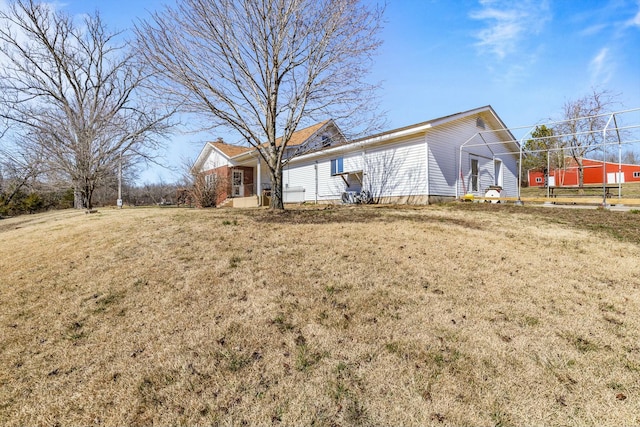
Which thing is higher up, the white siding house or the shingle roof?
the shingle roof

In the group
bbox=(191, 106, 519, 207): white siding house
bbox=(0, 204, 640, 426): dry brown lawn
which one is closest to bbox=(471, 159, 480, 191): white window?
bbox=(191, 106, 519, 207): white siding house

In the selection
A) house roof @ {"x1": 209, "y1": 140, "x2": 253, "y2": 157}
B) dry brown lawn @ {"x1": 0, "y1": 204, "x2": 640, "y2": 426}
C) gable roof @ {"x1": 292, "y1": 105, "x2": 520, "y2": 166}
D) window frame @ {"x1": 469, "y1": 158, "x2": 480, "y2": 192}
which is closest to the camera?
dry brown lawn @ {"x1": 0, "y1": 204, "x2": 640, "y2": 426}

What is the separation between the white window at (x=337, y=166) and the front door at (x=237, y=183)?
844cm

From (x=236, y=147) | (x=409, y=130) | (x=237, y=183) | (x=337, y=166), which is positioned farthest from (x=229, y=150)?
(x=409, y=130)

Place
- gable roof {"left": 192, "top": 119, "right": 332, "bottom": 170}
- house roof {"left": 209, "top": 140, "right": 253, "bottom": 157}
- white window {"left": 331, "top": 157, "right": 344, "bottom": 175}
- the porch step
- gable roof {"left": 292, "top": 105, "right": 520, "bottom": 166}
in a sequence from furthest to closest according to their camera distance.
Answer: house roof {"left": 209, "top": 140, "right": 253, "bottom": 157} < the porch step < gable roof {"left": 192, "top": 119, "right": 332, "bottom": 170} < white window {"left": 331, "top": 157, "right": 344, "bottom": 175} < gable roof {"left": 292, "top": 105, "right": 520, "bottom": 166}

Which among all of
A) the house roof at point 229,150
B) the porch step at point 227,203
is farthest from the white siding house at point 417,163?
the house roof at point 229,150

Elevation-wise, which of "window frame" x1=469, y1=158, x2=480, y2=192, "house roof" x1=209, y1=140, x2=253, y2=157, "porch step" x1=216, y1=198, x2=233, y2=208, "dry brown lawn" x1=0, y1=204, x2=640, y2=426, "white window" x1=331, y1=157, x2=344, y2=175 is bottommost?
"dry brown lawn" x1=0, y1=204, x2=640, y2=426

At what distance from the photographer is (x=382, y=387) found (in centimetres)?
247

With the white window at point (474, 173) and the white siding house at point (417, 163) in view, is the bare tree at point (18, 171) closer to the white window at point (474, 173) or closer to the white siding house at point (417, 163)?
the white siding house at point (417, 163)

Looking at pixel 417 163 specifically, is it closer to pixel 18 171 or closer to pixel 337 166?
pixel 337 166

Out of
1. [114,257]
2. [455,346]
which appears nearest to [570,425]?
[455,346]

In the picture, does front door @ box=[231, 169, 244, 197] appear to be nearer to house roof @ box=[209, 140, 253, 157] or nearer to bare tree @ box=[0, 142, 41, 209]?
house roof @ box=[209, 140, 253, 157]

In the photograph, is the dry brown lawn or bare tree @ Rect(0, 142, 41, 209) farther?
bare tree @ Rect(0, 142, 41, 209)

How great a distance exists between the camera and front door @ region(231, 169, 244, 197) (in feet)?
73.7
